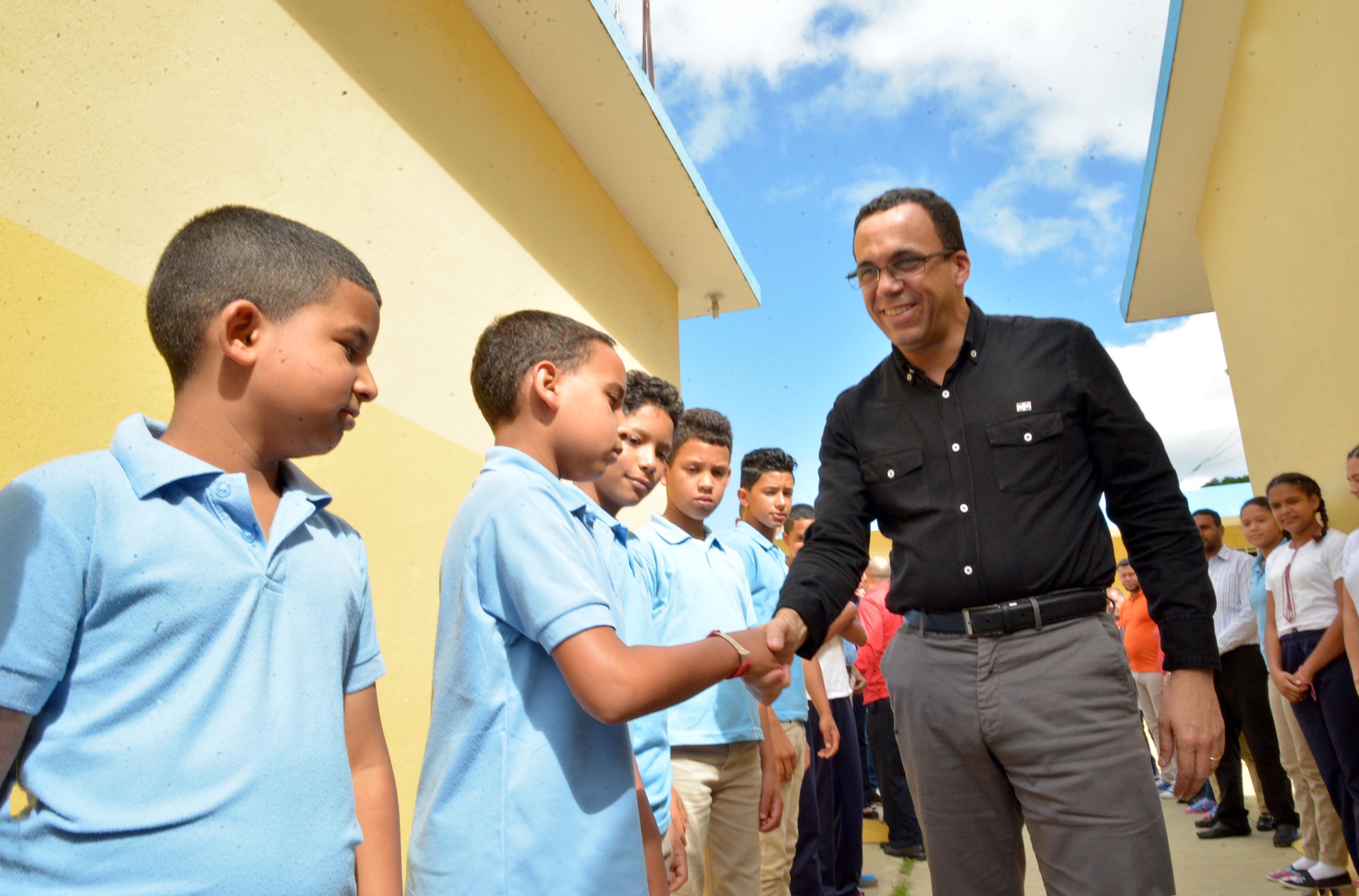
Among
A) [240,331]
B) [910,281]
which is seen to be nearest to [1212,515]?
[910,281]

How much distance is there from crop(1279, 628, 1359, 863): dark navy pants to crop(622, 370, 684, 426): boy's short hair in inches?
141

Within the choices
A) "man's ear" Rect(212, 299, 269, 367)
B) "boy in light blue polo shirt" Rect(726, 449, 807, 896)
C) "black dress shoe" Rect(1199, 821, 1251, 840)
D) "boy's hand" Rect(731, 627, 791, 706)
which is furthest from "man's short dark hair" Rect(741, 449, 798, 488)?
"black dress shoe" Rect(1199, 821, 1251, 840)

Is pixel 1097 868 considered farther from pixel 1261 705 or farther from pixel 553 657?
pixel 1261 705

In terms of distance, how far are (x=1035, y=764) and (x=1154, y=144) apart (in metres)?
5.82

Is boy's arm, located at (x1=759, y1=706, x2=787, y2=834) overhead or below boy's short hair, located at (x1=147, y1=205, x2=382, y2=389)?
below

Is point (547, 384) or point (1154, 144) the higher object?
point (1154, 144)

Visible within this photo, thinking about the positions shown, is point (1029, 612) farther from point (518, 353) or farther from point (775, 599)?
point (775, 599)

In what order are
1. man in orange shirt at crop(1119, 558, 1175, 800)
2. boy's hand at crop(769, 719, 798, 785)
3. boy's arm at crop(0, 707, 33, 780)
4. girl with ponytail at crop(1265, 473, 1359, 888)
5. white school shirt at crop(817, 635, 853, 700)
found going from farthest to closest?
man in orange shirt at crop(1119, 558, 1175, 800), white school shirt at crop(817, 635, 853, 700), girl with ponytail at crop(1265, 473, 1359, 888), boy's hand at crop(769, 719, 798, 785), boy's arm at crop(0, 707, 33, 780)

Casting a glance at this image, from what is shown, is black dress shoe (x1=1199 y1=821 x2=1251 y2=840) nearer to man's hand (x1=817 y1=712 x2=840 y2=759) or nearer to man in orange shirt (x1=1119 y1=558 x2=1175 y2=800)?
man in orange shirt (x1=1119 y1=558 x2=1175 y2=800)

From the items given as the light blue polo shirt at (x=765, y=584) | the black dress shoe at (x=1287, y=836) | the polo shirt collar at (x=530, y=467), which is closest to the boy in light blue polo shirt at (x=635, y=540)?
the polo shirt collar at (x=530, y=467)

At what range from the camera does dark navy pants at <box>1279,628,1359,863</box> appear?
13.1 feet

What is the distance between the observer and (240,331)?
1.24 metres

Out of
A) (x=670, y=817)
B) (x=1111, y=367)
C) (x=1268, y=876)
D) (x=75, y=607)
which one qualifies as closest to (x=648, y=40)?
(x=1111, y=367)

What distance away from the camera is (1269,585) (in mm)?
4914
